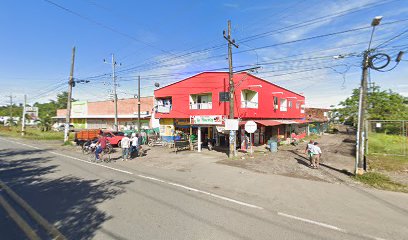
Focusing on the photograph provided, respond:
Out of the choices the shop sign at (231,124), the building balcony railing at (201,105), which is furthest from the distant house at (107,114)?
the shop sign at (231,124)

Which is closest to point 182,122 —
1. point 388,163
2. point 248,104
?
point 248,104

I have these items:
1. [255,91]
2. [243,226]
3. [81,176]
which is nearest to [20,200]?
[81,176]

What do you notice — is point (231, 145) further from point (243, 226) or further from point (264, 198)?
point (243, 226)

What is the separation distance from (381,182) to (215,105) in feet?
44.0

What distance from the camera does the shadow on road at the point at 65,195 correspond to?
5225 mm

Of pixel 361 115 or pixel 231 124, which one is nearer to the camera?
pixel 361 115

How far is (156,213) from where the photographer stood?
5.90 meters

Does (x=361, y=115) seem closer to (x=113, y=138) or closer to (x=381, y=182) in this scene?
(x=381, y=182)

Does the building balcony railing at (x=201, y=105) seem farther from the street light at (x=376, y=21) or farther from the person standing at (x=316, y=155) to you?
the street light at (x=376, y=21)

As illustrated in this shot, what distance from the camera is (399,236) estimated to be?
4.84 metres

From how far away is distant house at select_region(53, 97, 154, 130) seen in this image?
32.2 m

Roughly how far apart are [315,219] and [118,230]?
15.7 ft

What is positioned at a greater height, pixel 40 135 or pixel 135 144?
pixel 135 144

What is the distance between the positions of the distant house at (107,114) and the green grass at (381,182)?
25478mm
